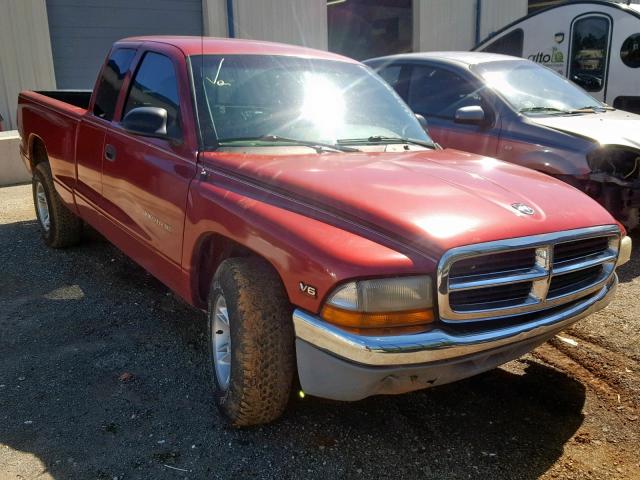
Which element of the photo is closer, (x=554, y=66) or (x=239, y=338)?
(x=239, y=338)

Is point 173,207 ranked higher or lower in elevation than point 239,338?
higher

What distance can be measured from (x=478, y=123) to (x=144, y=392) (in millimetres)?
3966

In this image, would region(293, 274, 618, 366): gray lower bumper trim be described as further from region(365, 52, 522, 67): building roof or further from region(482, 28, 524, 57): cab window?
region(482, 28, 524, 57): cab window

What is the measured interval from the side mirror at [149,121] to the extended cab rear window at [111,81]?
3.60ft

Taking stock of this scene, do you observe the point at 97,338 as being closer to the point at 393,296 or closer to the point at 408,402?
the point at 408,402

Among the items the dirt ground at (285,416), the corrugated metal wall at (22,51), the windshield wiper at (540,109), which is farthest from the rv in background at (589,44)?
the corrugated metal wall at (22,51)

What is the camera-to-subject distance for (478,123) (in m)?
5.69

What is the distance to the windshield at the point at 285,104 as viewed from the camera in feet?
10.8

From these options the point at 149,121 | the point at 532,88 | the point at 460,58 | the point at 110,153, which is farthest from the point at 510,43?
the point at 149,121

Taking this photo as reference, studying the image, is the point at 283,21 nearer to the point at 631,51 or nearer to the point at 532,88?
the point at 631,51

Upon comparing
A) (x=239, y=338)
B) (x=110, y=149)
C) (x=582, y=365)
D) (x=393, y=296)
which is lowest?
(x=582, y=365)

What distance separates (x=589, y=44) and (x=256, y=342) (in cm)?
858

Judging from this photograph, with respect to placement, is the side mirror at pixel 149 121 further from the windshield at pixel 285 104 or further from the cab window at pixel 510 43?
the cab window at pixel 510 43

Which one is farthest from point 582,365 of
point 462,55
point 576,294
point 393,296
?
point 462,55
